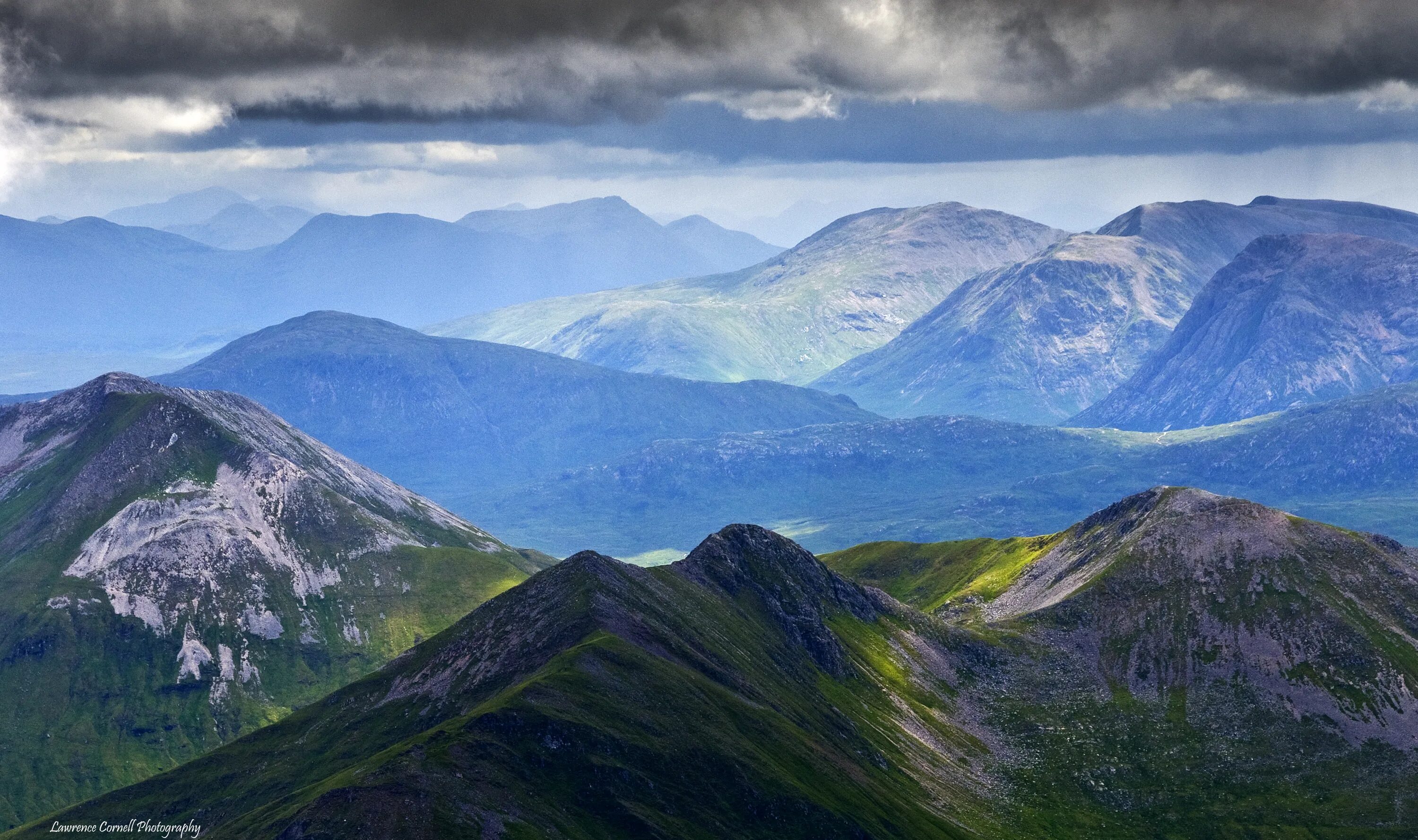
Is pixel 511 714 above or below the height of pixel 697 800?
above

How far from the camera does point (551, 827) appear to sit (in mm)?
180875

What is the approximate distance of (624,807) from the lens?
19050cm

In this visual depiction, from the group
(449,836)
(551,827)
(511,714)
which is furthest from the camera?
(511,714)

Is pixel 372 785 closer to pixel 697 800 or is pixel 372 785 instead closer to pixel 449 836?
pixel 449 836

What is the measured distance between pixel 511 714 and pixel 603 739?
44.2 feet

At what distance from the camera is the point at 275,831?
180 metres

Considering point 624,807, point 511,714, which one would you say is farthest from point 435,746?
point 624,807

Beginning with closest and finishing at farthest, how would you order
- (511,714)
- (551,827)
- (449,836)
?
(449,836)
(551,827)
(511,714)

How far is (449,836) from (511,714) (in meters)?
29.8

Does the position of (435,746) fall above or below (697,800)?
above

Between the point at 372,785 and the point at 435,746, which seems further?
the point at 435,746

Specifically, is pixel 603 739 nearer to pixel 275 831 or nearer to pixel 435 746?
pixel 435 746

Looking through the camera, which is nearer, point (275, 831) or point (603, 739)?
point (275, 831)

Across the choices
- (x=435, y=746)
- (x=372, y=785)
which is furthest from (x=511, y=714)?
(x=372, y=785)
